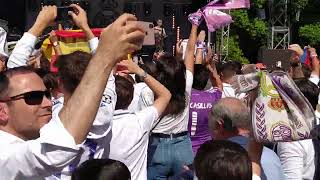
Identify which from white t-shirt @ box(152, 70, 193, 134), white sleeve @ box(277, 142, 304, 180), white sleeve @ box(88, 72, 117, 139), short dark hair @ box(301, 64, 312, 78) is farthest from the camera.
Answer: short dark hair @ box(301, 64, 312, 78)

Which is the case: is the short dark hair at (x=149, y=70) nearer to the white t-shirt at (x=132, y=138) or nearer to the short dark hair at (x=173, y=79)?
the short dark hair at (x=173, y=79)

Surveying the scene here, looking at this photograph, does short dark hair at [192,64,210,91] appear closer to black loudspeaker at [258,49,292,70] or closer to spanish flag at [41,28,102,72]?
spanish flag at [41,28,102,72]

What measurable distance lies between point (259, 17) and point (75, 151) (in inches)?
990

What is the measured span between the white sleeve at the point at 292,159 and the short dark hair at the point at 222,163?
1146 mm

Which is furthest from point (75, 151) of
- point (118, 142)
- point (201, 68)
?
point (201, 68)

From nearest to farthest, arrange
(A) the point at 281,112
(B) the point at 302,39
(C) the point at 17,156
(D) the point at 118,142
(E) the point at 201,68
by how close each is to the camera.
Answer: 1. (C) the point at 17,156
2. (A) the point at 281,112
3. (D) the point at 118,142
4. (E) the point at 201,68
5. (B) the point at 302,39

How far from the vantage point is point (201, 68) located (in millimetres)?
5598

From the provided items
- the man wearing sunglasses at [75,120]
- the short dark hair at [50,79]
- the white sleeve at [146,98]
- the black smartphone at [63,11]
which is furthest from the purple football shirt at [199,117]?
the man wearing sunglasses at [75,120]

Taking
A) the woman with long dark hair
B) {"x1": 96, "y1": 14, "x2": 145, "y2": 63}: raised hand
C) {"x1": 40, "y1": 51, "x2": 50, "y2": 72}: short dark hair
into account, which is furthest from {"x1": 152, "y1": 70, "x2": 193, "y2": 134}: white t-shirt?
{"x1": 96, "y1": 14, "x2": 145, "y2": 63}: raised hand

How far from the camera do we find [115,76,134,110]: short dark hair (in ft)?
12.2

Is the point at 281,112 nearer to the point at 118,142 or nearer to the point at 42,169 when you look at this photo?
the point at 42,169

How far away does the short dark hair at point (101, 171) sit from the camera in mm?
2498

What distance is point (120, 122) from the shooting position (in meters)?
3.49

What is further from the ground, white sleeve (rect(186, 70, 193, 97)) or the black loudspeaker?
the black loudspeaker
